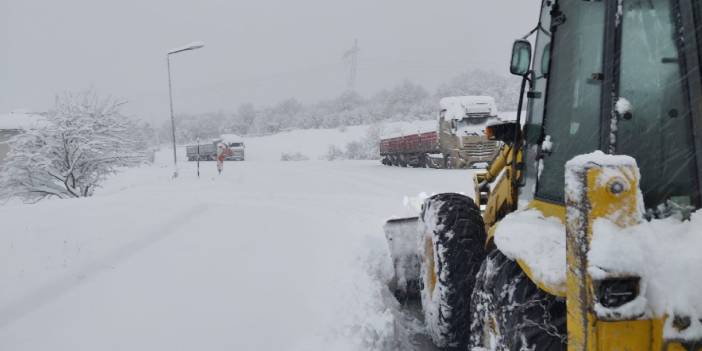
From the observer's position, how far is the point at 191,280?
434cm

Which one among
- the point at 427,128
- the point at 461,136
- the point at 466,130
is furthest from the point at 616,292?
the point at 427,128

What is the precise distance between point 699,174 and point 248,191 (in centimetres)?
1089

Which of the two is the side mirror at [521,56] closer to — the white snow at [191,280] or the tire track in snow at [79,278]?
the white snow at [191,280]

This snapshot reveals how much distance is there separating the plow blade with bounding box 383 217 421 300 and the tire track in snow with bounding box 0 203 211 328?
9.15 ft

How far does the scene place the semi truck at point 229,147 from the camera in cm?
4234

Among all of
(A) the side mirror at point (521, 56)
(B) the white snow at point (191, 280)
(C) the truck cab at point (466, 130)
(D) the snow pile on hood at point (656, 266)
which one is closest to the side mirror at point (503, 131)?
(A) the side mirror at point (521, 56)

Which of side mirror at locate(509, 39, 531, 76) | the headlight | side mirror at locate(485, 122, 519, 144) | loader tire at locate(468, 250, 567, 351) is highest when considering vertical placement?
side mirror at locate(509, 39, 531, 76)

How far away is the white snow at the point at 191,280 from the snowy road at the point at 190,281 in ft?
0.04

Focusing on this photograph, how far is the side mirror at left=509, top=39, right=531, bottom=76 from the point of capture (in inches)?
115

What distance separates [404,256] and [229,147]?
120 feet

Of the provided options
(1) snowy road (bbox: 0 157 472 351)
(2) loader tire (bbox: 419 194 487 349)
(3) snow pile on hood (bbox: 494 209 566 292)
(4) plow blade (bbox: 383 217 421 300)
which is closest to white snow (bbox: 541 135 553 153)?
(3) snow pile on hood (bbox: 494 209 566 292)

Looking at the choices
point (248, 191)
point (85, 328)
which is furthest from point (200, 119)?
point (85, 328)

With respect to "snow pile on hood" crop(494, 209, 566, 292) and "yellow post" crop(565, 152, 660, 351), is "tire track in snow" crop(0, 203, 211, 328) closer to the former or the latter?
"snow pile on hood" crop(494, 209, 566, 292)

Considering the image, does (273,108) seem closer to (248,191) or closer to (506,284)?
(248,191)
